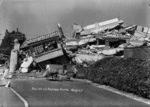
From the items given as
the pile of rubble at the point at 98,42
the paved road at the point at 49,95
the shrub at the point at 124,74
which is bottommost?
the paved road at the point at 49,95

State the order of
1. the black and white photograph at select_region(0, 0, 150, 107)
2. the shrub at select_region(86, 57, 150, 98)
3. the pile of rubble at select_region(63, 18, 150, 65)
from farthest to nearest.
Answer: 1. the pile of rubble at select_region(63, 18, 150, 65)
2. the shrub at select_region(86, 57, 150, 98)
3. the black and white photograph at select_region(0, 0, 150, 107)

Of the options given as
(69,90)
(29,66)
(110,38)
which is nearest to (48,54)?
(29,66)

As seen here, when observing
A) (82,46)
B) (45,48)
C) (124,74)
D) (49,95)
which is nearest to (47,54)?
(45,48)

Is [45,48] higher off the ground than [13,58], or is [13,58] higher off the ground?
[45,48]

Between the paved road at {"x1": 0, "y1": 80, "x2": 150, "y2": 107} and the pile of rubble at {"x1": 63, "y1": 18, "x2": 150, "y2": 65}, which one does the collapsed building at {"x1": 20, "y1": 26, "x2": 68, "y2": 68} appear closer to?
the paved road at {"x1": 0, "y1": 80, "x2": 150, "y2": 107}

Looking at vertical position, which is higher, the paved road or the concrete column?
the concrete column

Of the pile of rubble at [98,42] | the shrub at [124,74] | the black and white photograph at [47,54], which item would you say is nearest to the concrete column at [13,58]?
the black and white photograph at [47,54]

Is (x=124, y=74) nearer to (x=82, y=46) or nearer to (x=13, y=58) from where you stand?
(x=82, y=46)

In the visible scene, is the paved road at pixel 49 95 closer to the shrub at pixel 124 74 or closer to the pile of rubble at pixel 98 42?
the shrub at pixel 124 74

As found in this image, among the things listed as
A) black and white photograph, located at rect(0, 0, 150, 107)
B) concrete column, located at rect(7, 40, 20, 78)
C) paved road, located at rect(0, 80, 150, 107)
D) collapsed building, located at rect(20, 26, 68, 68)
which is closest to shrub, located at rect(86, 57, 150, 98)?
black and white photograph, located at rect(0, 0, 150, 107)
